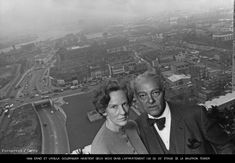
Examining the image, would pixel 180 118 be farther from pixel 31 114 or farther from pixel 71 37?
pixel 71 37

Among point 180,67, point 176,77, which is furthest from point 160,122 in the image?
point 180,67

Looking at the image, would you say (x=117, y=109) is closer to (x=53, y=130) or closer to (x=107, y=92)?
(x=107, y=92)

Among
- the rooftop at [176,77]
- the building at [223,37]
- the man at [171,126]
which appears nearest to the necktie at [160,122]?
the man at [171,126]

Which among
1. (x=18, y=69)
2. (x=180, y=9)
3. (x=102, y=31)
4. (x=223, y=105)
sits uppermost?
(x=180, y=9)

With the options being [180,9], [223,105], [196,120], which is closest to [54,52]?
[180,9]

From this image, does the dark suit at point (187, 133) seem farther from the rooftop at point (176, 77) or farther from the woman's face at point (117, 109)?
the rooftop at point (176, 77)

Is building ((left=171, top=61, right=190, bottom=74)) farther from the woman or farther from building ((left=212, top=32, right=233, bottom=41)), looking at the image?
the woman
